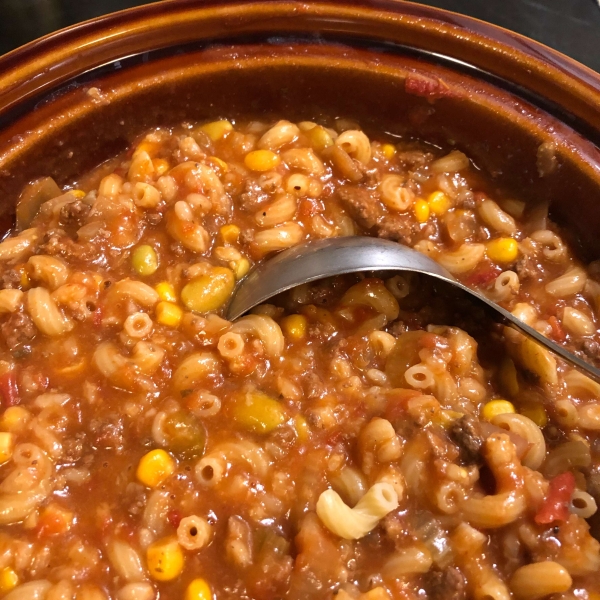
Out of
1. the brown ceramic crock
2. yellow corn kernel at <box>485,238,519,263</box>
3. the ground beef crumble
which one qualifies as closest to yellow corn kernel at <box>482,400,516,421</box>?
yellow corn kernel at <box>485,238,519,263</box>

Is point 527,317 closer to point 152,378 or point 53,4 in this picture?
point 152,378

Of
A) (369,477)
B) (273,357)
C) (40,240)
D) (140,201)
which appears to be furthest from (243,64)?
(369,477)

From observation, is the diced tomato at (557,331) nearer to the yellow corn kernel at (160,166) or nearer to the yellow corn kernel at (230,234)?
the yellow corn kernel at (230,234)

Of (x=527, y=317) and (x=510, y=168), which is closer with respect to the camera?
(x=527, y=317)

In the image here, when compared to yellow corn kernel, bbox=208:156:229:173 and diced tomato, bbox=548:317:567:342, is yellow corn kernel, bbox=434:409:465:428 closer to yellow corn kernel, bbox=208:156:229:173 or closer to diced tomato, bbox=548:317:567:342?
diced tomato, bbox=548:317:567:342

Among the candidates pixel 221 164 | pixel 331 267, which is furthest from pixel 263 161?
pixel 331 267

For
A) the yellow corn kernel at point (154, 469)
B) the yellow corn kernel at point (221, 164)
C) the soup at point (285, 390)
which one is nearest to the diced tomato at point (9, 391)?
the soup at point (285, 390)
